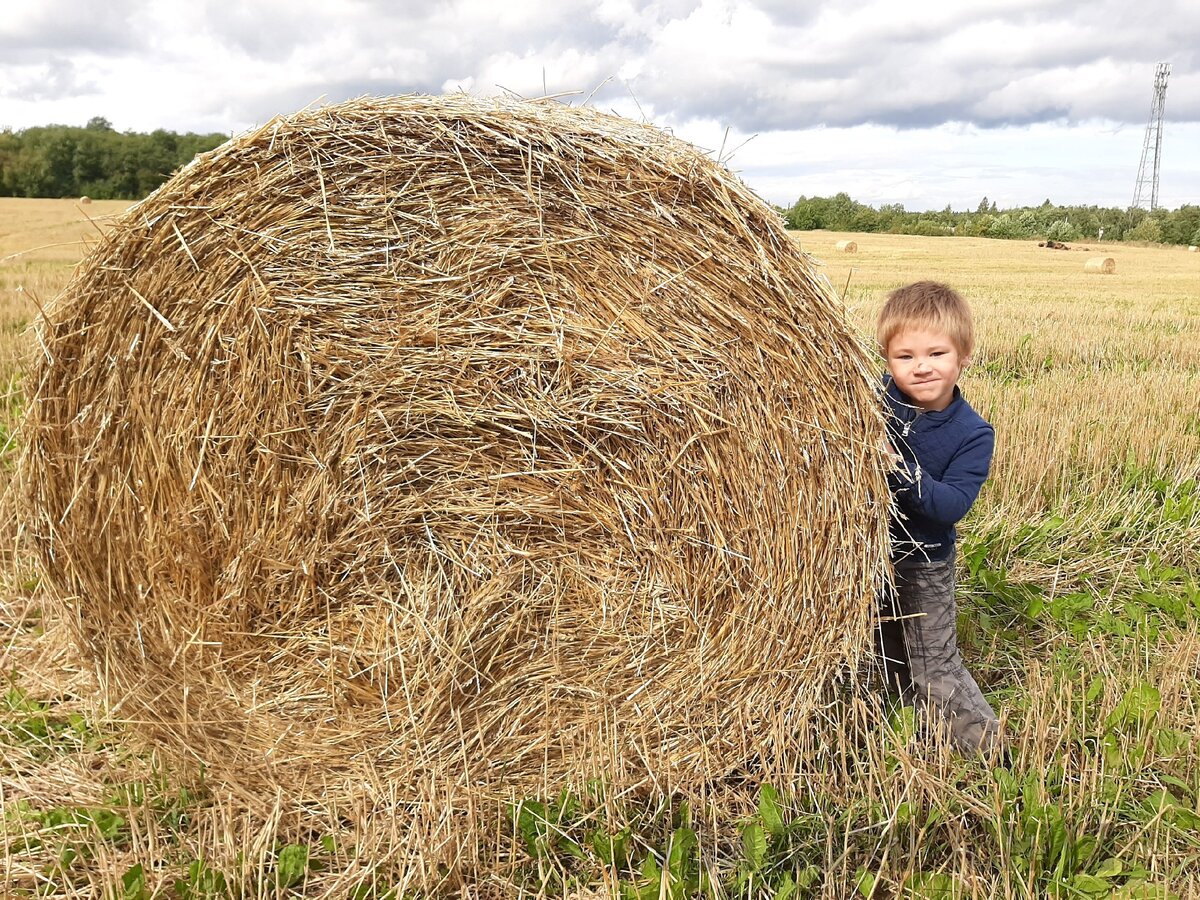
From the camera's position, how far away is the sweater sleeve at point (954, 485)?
260cm

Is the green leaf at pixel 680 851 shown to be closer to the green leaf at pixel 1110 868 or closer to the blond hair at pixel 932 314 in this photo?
the green leaf at pixel 1110 868

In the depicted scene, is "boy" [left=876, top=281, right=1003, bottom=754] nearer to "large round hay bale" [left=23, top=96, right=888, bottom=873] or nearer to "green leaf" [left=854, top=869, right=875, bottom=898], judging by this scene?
"large round hay bale" [left=23, top=96, right=888, bottom=873]

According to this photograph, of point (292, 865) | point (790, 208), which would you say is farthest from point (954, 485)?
point (790, 208)

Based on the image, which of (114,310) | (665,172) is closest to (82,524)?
(114,310)

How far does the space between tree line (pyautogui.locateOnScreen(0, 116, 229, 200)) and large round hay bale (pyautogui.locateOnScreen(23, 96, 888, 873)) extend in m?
10.7

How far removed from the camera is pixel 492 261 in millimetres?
2477

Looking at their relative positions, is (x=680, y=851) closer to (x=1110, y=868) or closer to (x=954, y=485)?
(x=1110, y=868)

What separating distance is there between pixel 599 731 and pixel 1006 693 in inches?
59.5

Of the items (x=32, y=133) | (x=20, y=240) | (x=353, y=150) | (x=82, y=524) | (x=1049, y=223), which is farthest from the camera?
(x=1049, y=223)

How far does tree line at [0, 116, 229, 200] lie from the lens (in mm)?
14789

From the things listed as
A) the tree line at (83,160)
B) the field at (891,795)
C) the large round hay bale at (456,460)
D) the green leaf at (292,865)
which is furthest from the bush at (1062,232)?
the green leaf at (292,865)

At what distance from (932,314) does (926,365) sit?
156 mm

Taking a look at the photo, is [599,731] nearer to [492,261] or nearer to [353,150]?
[492,261]

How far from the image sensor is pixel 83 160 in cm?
1812
